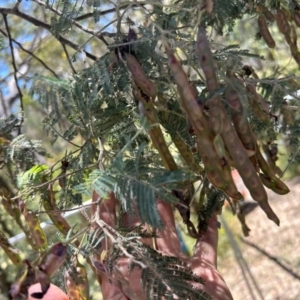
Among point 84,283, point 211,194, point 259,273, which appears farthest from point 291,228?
point 84,283

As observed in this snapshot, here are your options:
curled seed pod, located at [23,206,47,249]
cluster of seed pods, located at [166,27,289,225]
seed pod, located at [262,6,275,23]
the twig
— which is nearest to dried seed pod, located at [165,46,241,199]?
cluster of seed pods, located at [166,27,289,225]

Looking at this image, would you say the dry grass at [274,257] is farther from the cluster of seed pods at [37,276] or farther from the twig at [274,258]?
the cluster of seed pods at [37,276]

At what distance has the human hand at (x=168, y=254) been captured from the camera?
1061 mm

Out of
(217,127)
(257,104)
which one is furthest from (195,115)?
(257,104)

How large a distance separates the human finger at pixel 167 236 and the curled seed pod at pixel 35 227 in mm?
311

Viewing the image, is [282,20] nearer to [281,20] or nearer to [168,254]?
[281,20]

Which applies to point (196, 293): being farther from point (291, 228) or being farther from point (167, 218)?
point (291, 228)

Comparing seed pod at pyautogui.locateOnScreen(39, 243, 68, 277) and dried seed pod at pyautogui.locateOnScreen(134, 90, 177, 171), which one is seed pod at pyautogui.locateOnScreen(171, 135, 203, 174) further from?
seed pod at pyautogui.locateOnScreen(39, 243, 68, 277)

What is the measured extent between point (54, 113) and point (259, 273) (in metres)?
2.84

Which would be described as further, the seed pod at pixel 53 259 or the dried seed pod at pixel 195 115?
the dried seed pod at pixel 195 115

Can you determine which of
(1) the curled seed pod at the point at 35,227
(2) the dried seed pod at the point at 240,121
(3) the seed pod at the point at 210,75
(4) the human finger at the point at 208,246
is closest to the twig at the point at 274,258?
(4) the human finger at the point at 208,246

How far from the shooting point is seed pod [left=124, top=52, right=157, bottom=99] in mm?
1011

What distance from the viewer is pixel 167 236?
50.4 inches

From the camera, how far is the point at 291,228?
402cm
